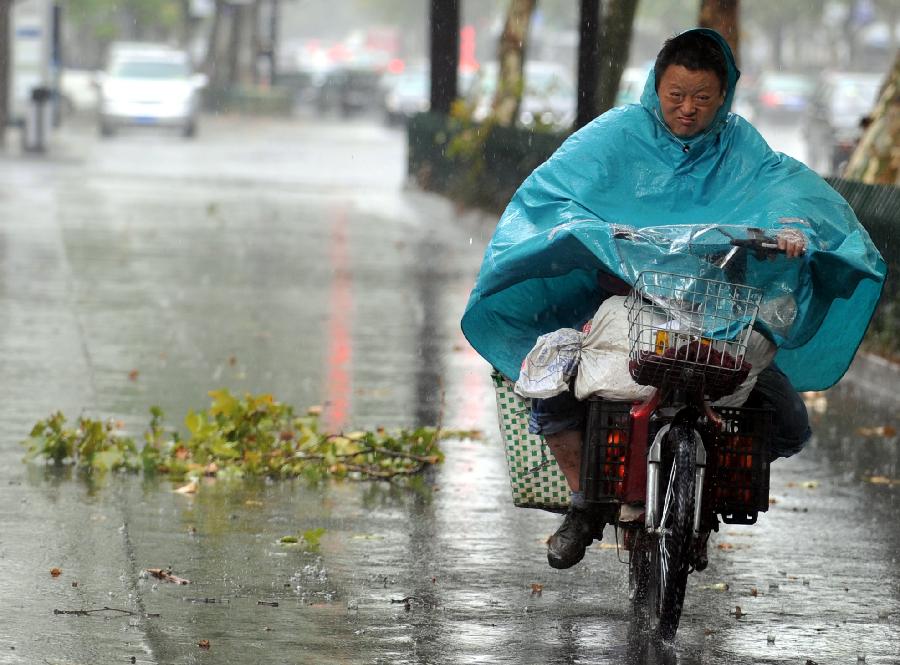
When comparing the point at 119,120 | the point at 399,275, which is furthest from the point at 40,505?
the point at 119,120

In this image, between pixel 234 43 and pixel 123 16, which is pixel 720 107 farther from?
pixel 123 16

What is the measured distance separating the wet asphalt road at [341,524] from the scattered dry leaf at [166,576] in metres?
0.04

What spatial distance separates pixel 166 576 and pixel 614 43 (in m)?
15.2

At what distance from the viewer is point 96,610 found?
5492 mm

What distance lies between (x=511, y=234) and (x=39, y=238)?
41.8 ft

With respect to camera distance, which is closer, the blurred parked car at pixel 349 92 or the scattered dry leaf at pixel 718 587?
the scattered dry leaf at pixel 718 587

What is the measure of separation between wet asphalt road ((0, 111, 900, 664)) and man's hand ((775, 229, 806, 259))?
45.9 inches

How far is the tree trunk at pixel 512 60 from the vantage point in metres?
24.8

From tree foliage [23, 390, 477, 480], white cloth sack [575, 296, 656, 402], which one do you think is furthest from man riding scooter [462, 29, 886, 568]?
Result: tree foliage [23, 390, 477, 480]

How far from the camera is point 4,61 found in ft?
109

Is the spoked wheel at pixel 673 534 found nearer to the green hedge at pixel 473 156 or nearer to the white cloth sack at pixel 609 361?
the white cloth sack at pixel 609 361

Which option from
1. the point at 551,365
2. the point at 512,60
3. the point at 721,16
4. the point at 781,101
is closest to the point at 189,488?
the point at 551,365

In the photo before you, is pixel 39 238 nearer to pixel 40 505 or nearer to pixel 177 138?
pixel 40 505

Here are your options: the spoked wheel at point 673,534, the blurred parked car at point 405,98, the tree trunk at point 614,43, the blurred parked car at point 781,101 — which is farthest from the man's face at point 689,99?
the blurred parked car at point 781,101
